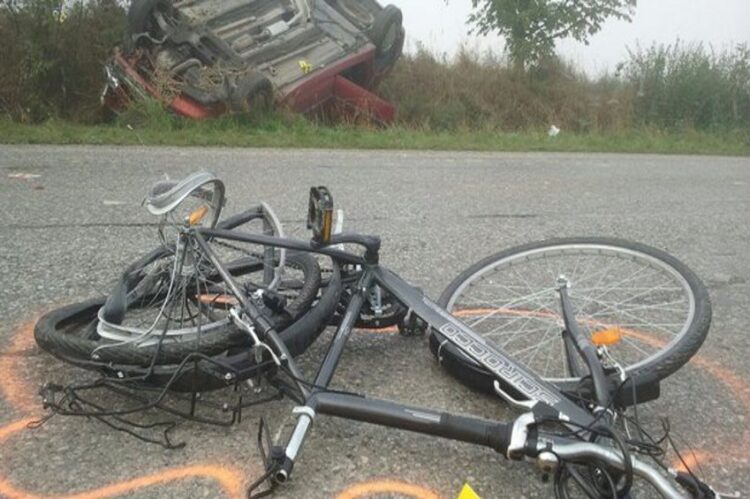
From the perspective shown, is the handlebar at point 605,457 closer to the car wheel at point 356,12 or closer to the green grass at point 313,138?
the green grass at point 313,138

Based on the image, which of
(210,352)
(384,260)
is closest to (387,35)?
(384,260)

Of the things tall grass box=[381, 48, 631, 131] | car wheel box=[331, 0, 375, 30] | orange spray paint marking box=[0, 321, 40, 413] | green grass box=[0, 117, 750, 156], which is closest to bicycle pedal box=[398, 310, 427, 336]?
orange spray paint marking box=[0, 321, 40, 413]

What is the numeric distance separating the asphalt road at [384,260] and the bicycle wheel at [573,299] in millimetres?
264

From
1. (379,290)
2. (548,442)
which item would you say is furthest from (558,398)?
(379,290)

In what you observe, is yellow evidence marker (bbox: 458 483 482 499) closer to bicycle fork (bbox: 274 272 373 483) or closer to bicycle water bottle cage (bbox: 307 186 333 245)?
bicycle fork (bbox: 274 272 373 483)

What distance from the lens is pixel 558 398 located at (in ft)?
7.59

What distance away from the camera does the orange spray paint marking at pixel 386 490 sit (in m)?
2.26

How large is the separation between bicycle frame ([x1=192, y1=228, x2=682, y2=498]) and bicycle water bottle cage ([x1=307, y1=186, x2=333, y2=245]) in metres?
0.05

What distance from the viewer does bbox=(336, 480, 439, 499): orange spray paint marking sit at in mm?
2262

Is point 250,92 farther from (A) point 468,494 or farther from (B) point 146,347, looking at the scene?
(A) point 468,494

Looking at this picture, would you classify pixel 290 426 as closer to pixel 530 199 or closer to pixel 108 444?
pixel 108 444

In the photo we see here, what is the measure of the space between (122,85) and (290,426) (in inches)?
363

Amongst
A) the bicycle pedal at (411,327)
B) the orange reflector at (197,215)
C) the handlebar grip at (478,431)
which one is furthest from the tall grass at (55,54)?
the handlebar grip at (478,431)

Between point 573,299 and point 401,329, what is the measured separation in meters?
0.96
